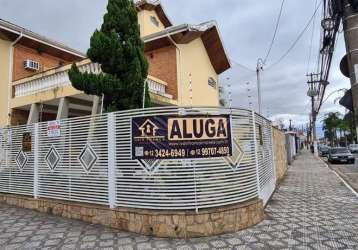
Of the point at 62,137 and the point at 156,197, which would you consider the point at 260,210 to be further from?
the point at 62,137

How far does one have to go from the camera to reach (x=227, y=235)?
5379 millimetres

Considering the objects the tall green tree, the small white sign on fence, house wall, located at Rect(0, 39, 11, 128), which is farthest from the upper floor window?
the small white sign on fence

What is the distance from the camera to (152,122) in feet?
18.8

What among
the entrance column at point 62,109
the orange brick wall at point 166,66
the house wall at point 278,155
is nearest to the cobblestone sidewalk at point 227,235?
the house wall at point 278,155

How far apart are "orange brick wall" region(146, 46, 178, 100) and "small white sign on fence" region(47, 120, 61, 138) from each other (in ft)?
19.1

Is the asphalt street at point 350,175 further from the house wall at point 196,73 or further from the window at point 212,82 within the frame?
the window at point 212,82

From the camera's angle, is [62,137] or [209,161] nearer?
[209,161]

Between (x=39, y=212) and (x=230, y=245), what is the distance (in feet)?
15.4

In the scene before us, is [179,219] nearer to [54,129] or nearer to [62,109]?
[54,129]

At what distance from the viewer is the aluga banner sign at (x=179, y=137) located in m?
5.58

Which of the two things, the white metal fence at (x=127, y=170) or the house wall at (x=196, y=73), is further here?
the house wall at (x=196, y=73)

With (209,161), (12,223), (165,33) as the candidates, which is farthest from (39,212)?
(165,33)

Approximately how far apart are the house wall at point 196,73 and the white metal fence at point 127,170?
18.6ft

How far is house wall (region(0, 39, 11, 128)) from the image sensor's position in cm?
1278
